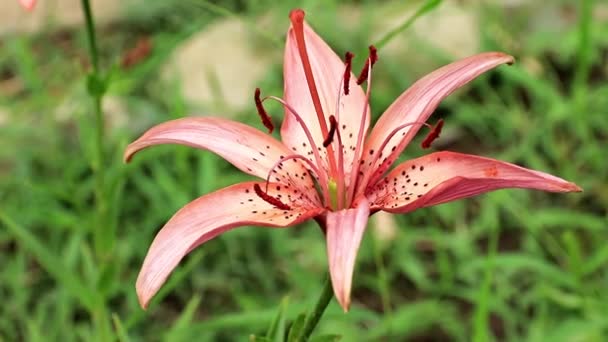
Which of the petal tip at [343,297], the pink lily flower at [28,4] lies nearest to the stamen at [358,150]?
the petal tip at [343,297]

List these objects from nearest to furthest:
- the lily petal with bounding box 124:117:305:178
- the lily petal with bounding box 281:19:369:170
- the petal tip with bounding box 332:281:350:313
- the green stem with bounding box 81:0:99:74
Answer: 1. the petal tip with bounding box 332:281:350:313
2. the lily petal with bounding box 124:117:305:178
3. the lily petal with bounding box 281:19:369:170
4. the green stem with bounding box 81:0:99:74

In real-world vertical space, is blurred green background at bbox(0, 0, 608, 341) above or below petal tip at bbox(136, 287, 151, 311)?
above

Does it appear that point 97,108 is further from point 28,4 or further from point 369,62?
point 369,62

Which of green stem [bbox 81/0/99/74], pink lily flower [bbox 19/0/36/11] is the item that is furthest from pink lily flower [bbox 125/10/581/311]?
green stem [bbox 81/0/99/74]

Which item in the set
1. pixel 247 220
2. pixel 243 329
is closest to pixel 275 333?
pixel 247 220

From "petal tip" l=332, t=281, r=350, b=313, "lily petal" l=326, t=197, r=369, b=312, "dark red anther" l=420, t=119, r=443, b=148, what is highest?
"dark red anther" l=420, t=119, r=443, b=148

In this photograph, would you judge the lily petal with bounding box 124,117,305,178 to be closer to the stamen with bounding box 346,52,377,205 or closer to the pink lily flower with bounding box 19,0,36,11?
the stamen with bounding box 346,52,377,205

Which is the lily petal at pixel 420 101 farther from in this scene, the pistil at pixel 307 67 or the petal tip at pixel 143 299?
the petal tip at pixel 143 299
